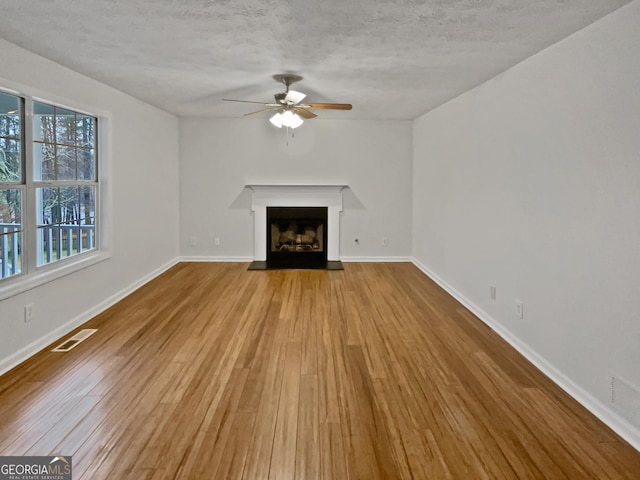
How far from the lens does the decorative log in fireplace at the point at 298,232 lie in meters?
7.06

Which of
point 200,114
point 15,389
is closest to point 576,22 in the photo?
point 15,389

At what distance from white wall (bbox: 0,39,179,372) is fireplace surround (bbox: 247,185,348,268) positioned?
1243mm

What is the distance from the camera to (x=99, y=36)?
2.95 meters

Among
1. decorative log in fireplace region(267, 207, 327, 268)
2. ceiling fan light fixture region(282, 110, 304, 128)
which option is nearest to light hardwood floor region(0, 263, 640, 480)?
ceiling fan light fixture region(282, 110, 304, 128)

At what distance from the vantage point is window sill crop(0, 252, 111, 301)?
3.18 meters

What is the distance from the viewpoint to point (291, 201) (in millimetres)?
7152

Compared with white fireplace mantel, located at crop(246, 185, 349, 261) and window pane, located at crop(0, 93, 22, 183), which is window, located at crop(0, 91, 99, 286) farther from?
white fireplace mantel, located at crop(246, 185, 349, 261)

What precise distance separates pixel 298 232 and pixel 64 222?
374cm

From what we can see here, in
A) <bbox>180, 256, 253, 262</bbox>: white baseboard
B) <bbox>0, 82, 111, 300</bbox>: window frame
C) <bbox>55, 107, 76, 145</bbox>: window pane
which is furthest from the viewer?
<bbox>180, 256, 253, 262</bbox>: white baseboard

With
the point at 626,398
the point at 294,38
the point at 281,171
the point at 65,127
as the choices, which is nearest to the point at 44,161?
the point at 65,127

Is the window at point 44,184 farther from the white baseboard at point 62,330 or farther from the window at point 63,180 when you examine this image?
the white baseboard at point 62,330

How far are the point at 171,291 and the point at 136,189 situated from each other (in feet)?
4.15

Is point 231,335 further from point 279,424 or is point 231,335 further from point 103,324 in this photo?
point 279,424

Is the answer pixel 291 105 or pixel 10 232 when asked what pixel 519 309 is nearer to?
pixel 291 105
